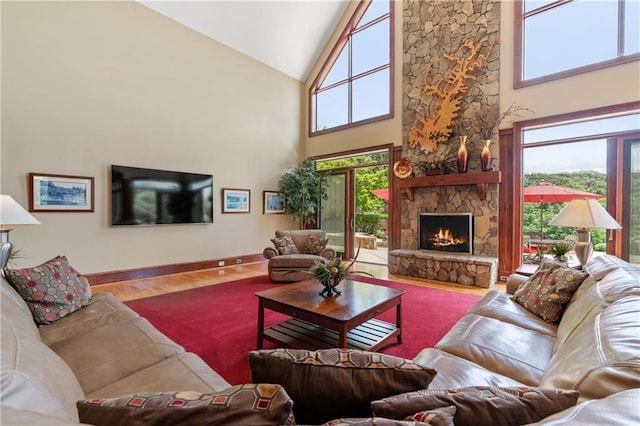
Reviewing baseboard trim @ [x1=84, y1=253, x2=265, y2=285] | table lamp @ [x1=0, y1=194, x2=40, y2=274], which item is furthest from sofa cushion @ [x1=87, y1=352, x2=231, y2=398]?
baseboard trim @ [x1=84, y1=253, x2=265, y2=285]

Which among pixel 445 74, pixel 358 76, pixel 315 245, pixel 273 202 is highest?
pixel 358 76

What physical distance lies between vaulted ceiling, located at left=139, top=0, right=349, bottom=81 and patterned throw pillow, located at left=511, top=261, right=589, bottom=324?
20.8ft

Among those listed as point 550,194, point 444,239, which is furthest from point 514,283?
point 444,239

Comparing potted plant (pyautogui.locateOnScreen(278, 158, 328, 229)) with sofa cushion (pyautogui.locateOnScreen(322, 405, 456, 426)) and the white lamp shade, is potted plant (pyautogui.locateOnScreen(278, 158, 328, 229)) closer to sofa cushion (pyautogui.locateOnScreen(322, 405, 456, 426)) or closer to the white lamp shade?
the white lamp shade

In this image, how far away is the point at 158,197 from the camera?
513cm

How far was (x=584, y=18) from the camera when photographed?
421cm

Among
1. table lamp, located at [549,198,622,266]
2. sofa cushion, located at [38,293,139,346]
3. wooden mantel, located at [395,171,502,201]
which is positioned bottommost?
sofa cushion, located at [38,293,139,346]

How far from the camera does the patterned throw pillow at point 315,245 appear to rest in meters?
5.23

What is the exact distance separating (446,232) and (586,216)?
2.73 m

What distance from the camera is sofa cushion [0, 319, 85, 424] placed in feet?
2.34

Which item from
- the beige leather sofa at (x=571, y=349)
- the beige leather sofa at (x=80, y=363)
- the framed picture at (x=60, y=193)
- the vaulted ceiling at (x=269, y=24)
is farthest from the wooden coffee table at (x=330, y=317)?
the vaulted ceiling at (x=269, y=24)

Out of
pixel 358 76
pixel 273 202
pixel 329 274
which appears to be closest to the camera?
pixel 329 274

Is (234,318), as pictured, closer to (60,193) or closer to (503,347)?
(503,347)

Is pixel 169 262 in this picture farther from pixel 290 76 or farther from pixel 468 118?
pixel 468 118
